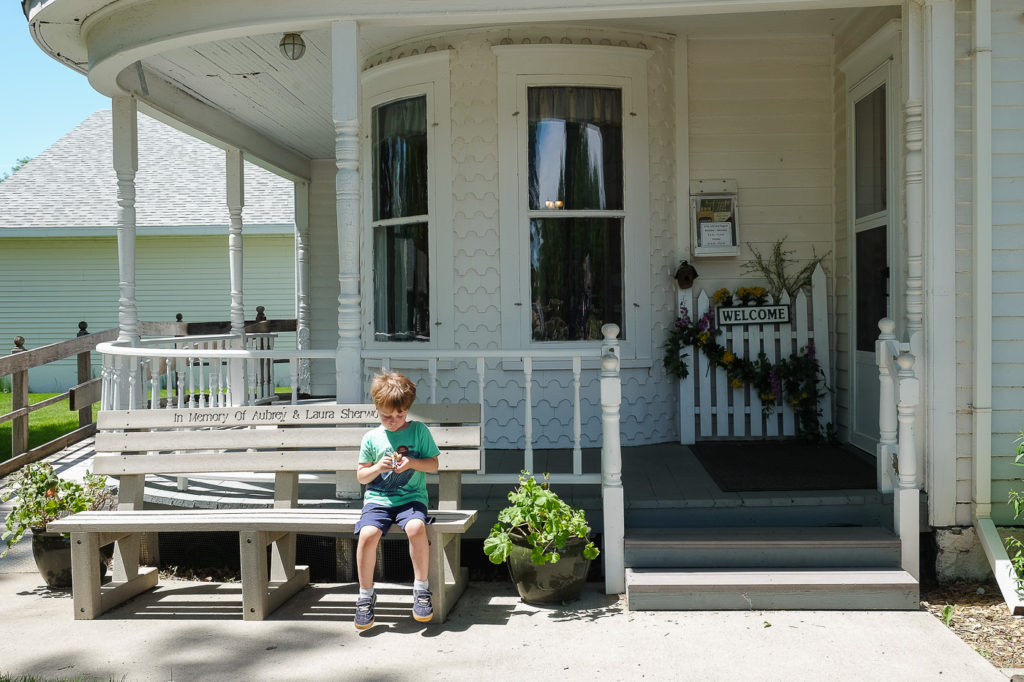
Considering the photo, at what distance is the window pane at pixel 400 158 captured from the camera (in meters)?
6.67

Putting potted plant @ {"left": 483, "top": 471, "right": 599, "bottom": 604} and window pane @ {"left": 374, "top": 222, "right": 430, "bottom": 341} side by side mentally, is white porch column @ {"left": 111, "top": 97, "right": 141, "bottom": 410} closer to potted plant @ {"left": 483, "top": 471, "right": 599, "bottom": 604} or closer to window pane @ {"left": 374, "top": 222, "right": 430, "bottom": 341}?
window pane @ {"left": 374, "top": 222, "right": 430, "bottom": 341}

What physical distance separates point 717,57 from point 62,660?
588 centimetres

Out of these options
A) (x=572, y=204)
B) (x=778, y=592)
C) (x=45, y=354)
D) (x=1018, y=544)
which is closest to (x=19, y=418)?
(x=45, y=354)

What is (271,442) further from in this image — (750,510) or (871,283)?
(871,283)

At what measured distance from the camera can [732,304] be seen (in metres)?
6.89

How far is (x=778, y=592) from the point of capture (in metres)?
4.43

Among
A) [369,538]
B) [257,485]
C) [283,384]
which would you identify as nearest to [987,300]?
[369,538]

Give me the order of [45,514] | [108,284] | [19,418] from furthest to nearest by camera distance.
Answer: [108,284] < [19,418] < [45,514]

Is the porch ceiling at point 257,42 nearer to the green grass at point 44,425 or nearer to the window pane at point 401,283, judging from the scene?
the window pane at point 401,283

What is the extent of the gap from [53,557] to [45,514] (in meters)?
0.26

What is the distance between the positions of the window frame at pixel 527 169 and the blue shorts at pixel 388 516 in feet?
7.70

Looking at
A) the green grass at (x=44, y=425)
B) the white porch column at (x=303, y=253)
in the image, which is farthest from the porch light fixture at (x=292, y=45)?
the green grass at (x=44, y=425)

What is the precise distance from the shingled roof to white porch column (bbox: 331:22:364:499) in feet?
33.9

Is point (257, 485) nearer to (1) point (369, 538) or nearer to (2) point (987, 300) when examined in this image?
(1) point (369, 538)
